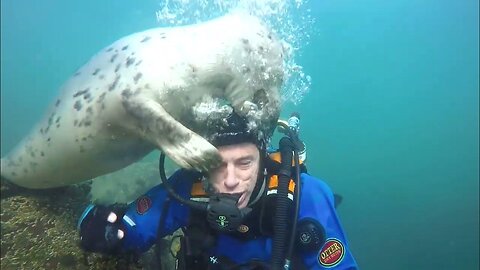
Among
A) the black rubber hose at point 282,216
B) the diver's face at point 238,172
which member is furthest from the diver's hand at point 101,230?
the black rubber hose at point 282,216

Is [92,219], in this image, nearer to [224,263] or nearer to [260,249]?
[224,263]

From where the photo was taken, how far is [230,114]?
3.59m

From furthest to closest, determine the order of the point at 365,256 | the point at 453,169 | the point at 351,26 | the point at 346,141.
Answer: the point at 346,141
the point at 351,26
the point at 453,169
the point at 365,256

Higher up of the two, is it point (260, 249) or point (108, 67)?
point (108, 67)

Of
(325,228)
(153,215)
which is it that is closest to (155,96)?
(153,215)

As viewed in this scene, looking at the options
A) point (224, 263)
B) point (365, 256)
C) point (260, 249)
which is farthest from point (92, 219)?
point (365, 256)

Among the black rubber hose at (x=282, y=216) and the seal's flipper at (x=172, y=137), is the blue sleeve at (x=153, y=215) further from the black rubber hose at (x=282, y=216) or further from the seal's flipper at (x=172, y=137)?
the black rubber hose at (x=282, y=216)

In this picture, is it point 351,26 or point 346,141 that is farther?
point 346,141

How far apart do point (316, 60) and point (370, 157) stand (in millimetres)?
18990

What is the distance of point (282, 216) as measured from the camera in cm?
309

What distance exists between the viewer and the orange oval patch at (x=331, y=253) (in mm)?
3234

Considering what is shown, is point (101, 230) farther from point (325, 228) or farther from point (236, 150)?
point (325, 228)

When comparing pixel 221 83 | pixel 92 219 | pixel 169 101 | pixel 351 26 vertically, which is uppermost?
pixel 351 26

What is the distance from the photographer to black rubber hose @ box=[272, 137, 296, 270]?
296 centimetres
